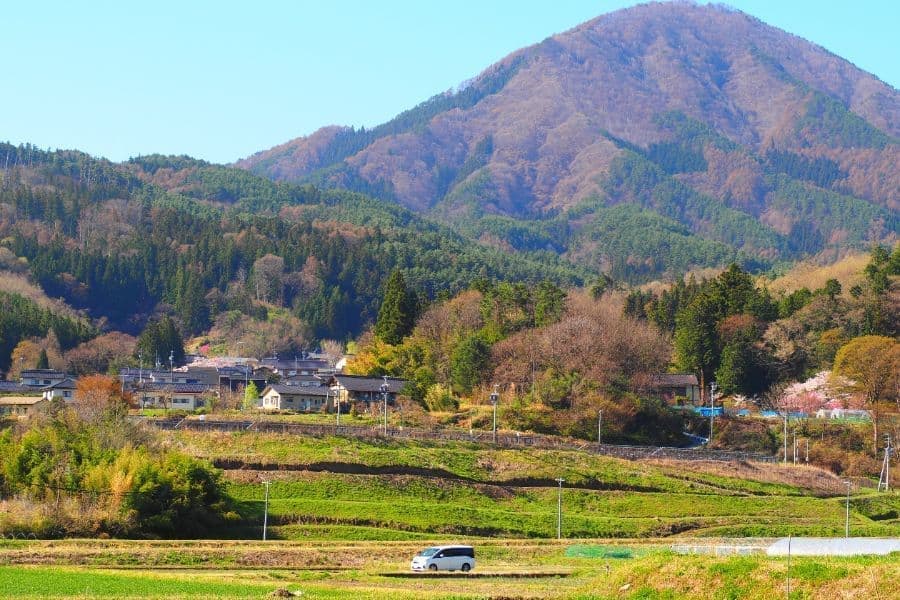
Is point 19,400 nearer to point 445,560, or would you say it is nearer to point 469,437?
point 469,437

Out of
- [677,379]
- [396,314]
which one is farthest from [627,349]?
[396,314]

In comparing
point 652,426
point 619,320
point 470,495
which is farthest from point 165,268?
point 470,495

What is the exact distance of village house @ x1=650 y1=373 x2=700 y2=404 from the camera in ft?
288

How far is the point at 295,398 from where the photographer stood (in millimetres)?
85250

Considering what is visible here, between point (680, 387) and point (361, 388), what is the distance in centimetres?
2345

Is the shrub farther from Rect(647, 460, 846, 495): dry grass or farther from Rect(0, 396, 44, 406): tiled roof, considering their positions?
Rect(0, 396, 44, 406): tiled roof

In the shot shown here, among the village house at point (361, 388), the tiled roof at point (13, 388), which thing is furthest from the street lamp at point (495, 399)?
the tiled roof at point (13, 388)

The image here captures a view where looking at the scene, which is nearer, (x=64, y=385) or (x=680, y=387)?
(x=64, y=385)

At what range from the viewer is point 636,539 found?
1906 inches

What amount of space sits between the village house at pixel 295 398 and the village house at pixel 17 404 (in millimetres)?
15112

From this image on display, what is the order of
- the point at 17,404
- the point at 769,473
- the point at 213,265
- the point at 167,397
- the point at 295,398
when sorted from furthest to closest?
the point at 213,265 → the point at 167,397 → the point at 295,398 → the point at 17,404 → the point at 769,473

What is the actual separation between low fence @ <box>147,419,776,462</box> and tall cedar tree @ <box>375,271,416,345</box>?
24.0 metres

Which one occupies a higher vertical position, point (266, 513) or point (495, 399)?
point (495, 399)

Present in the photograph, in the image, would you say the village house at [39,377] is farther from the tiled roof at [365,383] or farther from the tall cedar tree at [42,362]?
the tiled roof at [365,383]
